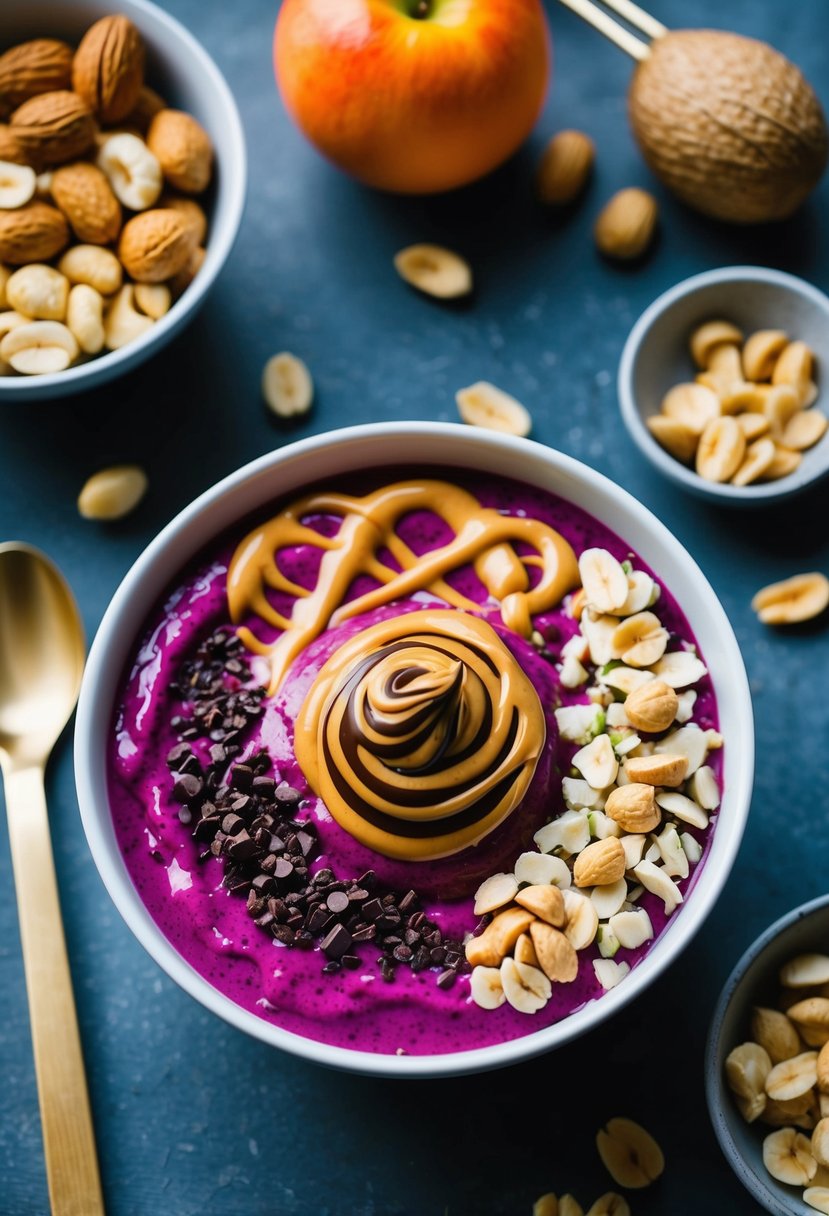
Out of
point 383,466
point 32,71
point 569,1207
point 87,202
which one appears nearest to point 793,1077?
point 569,1207

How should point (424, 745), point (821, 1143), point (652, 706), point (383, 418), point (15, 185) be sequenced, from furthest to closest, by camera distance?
point (383, 418) → point (15, 185) → point (821, 1143) → point (652, 706) → point (424, 745)

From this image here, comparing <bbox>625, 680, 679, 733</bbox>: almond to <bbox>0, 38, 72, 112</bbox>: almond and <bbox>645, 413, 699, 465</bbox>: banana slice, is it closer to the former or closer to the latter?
<bbox>645, 413, 699, 465</bbox>: banana slice

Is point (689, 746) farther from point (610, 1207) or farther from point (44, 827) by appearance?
point (44, 827)

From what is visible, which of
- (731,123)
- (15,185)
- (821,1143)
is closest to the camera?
Answer: (821,1143)

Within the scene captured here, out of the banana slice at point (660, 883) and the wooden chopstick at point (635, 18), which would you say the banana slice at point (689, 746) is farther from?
the wooden chopstick at point (635, 18)

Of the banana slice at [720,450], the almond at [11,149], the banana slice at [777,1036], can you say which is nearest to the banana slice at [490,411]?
the banana slice at [720,450]

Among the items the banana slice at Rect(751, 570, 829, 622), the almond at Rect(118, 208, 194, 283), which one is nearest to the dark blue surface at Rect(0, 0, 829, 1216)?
the banana slice at Rect(751, 570, 829, 622)
